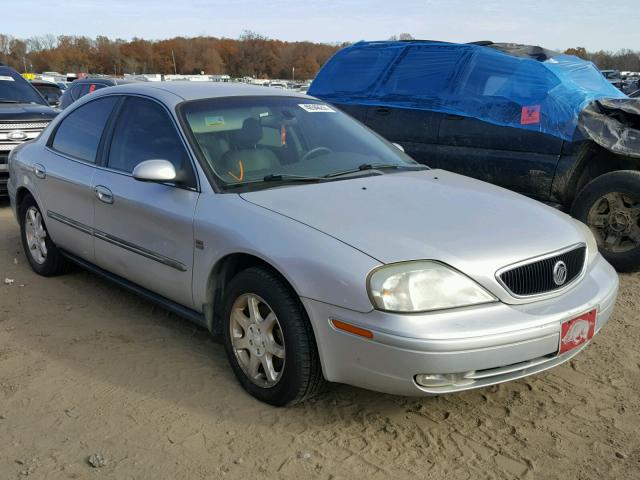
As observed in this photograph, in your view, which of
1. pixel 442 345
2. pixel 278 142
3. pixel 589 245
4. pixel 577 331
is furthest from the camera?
pixel 278 142

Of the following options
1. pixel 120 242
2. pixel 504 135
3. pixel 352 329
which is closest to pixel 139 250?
pixel 120 242

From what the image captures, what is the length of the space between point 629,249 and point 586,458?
2.90m

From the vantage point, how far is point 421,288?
2715 mm

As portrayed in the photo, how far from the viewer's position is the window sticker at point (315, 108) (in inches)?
169

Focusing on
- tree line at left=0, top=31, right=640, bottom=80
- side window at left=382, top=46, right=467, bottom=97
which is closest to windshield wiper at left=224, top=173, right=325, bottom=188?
side window at left=382, top=46, right=467, bottom=97

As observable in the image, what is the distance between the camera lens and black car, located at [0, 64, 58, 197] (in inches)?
317

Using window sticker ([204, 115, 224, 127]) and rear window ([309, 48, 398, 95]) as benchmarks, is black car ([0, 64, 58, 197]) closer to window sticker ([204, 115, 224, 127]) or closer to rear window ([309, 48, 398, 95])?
rear window ([309, 48, 398, 95])

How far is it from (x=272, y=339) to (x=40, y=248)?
3.02 meters

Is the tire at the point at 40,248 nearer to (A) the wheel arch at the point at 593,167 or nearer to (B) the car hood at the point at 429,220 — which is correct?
(B) the car hood at the point at 429,220

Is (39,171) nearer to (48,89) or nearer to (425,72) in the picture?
(425,72)

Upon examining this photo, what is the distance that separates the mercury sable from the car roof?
0.07 feet

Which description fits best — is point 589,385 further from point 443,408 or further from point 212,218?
point 212,218

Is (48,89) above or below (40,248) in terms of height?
above

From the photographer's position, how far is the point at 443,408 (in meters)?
3.22
